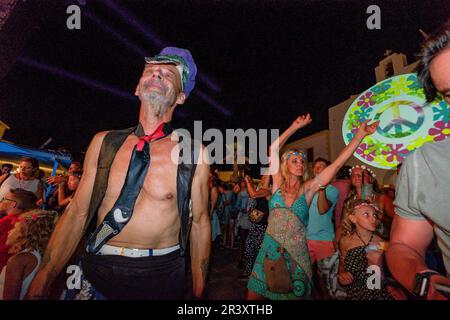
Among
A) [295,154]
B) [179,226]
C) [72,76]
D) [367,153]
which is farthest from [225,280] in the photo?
[72,76]

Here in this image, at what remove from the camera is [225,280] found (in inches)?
179

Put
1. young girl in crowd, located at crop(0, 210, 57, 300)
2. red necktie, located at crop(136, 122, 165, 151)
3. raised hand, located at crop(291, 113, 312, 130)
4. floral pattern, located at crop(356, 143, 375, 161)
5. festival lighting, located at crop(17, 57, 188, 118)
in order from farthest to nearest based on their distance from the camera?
festival lighting, located at crop(17, 57, 188, 118) → floral pattern, located at crop(356, 143, 375, 161) → raised hand, located at crop(291, 113, 312, 130) → young girl in crowd, located at crop(0, 210, 57, 300) → red necktie, located at crop(136, 122, 165, 151)

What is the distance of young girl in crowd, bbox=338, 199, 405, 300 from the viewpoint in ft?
7.13

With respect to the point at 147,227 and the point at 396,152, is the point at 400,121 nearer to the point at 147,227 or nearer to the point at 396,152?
the point at 396,152

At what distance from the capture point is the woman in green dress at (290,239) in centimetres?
226

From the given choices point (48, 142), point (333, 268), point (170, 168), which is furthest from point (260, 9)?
point (48, 142)

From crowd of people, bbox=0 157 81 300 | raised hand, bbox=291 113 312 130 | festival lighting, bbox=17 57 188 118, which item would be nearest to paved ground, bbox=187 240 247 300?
crowd of people, bbox=0 157 81 300

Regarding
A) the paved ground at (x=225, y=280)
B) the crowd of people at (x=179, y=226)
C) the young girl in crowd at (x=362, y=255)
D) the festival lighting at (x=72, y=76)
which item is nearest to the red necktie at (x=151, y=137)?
the crowd of people at (x=179, y=226)

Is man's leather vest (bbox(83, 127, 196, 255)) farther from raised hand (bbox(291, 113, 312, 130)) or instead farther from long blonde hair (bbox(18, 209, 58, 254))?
raised hand (bbox(291, 113, 312, 130))

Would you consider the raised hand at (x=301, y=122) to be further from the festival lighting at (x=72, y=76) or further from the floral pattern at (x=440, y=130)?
the festival lighting at (x=72, y=76)

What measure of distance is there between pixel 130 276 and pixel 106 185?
663mm

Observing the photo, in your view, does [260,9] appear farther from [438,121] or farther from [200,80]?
[438,121]

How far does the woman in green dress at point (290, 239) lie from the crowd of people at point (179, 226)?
0.03 feet
